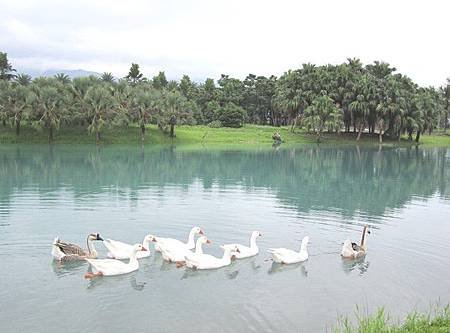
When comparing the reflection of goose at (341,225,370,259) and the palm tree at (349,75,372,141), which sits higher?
the palm tree at (349,75,372,141)

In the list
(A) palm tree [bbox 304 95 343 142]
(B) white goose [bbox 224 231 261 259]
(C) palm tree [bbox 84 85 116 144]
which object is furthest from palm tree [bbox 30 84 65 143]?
(B) white goose [bbox 224 231 261 259]

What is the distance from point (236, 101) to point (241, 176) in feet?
252

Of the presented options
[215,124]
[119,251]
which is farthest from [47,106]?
[119,251]

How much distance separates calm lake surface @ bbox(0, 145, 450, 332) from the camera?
12.4 meters

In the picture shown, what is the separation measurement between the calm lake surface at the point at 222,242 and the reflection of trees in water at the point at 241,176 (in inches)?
8.6

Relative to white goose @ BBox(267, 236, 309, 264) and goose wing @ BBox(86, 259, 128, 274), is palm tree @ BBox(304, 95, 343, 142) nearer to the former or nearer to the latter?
white goose @ BBox(267, 236, 309, 264)

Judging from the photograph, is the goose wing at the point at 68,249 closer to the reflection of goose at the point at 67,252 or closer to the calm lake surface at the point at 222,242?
the reflection of goose at the point at 67,252

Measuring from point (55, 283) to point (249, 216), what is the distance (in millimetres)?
11700

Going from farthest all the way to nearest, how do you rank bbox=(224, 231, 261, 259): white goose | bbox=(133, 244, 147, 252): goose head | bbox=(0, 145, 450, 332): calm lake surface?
bbox=(224, 231, 261, 259): white goose < bbox=(133, 244, 147, 252): goose head < bbox=(0, 145, 450, 332): calm lake surface

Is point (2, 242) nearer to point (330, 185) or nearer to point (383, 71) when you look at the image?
point (330, 185)

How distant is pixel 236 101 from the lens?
11606 cm

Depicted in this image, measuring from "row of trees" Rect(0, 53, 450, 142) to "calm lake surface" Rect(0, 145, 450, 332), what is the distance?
36.5 meters

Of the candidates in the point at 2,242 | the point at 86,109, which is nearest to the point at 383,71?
the point at 86,109

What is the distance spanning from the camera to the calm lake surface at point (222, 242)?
489 inches
